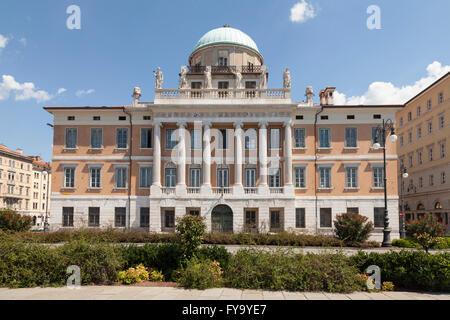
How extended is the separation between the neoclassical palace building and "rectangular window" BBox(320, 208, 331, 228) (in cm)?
10

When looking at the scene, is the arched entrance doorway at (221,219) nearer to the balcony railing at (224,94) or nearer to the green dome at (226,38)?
the balcony railing at (224,94)

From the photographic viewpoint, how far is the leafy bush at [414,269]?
33.3 feet

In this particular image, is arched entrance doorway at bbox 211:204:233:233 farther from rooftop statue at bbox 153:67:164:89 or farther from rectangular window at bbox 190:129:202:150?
rooftop statue at bbox 153:67:164:89

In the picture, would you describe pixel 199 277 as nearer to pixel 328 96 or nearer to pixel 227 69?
pixel 227 69

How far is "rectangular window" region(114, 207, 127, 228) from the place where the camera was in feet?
105

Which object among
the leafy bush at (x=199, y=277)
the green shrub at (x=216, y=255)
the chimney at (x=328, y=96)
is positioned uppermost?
the chimney at (x=328, y=96)

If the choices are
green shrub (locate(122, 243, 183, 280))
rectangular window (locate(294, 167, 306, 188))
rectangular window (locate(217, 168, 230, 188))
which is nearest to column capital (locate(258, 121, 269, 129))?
rectangular window (locate(294, 167, 306, 188))

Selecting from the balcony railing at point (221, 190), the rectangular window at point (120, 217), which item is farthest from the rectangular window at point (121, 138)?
the balcony railing at point (221, 190)

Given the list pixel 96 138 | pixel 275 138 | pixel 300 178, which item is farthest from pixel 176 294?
pixel 96 138

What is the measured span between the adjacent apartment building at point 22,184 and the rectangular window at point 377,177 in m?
62.9

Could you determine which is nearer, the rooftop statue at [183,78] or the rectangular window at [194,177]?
the rectangular window at [194,177]

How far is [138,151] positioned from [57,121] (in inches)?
359

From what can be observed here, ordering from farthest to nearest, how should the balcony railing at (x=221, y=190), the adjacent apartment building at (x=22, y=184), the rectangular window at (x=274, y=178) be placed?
the adjacent apartment building at (x=22, y=184)
the rectangular window at (x=274, y=178)
the balcony railing at (x=221, y=190)

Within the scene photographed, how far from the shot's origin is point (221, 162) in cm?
3194
